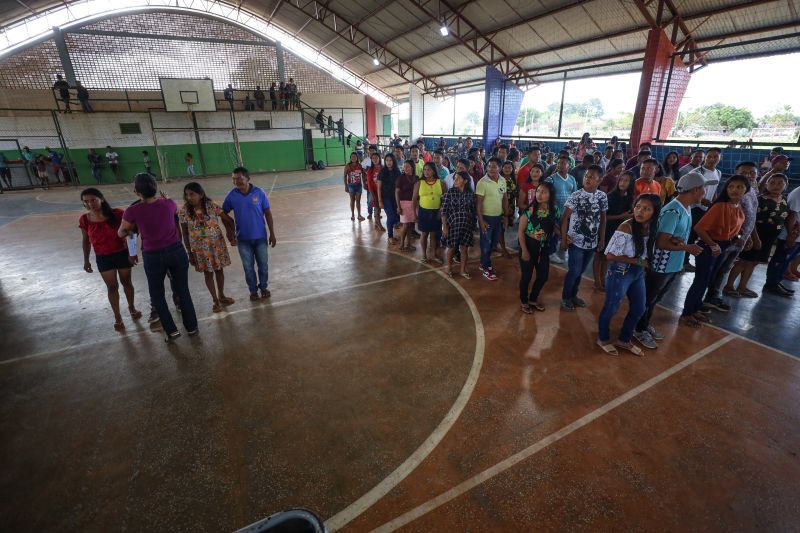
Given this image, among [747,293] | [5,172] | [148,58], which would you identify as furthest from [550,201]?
[148,58]

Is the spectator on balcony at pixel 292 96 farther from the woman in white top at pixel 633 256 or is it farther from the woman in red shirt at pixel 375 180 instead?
the woman in white top at pixel 633 256

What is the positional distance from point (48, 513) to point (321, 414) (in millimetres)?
1860

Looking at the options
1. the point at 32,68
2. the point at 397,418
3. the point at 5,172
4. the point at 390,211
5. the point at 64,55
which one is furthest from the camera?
the point at 64,55

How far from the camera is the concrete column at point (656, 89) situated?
11.8 m

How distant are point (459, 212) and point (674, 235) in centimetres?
275

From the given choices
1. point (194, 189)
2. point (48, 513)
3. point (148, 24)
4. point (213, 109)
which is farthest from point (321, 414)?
point (148, 24)

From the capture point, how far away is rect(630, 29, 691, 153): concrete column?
11.8 metres

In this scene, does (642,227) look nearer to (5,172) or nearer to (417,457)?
(417,457)

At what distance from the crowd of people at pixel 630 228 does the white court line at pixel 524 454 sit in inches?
17.1

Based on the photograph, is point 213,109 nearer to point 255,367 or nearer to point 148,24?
point 148,24

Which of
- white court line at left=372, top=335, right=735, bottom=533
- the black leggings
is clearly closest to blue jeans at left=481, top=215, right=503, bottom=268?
the black leggings

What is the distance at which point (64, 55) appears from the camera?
19.2 meters

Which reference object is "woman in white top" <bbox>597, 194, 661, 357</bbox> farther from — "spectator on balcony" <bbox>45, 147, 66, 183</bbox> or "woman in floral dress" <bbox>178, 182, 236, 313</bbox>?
"spectator on balcony" <bbox>45, 147, 66, 183</bbox>

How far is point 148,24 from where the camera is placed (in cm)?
2055
